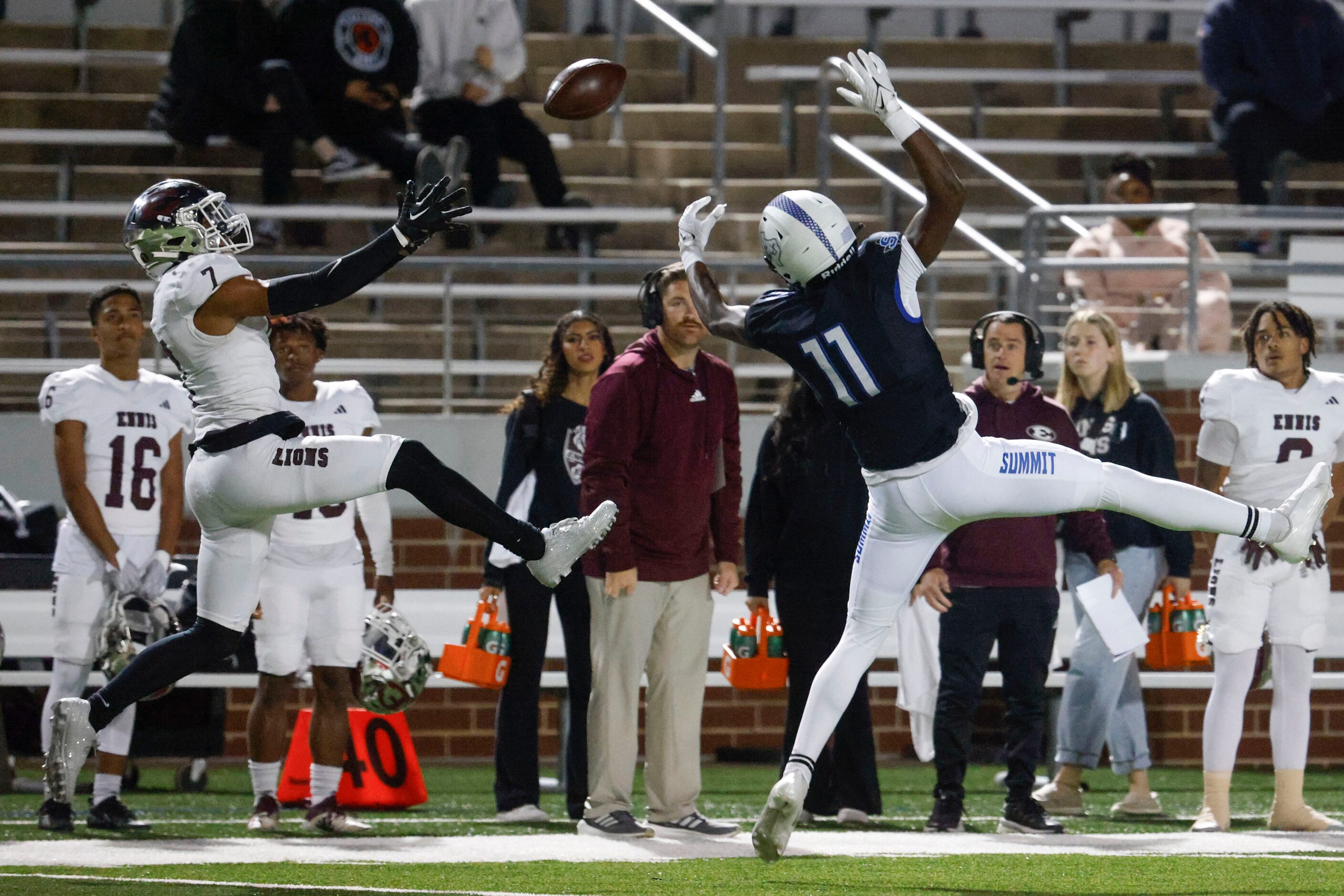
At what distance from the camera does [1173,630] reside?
7.56 metres

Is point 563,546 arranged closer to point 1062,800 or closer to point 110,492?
point 110,492

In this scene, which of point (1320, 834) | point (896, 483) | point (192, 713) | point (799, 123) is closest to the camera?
point (896, 483)

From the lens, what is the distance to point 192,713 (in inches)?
352

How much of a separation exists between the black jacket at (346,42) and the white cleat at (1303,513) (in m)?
6.77

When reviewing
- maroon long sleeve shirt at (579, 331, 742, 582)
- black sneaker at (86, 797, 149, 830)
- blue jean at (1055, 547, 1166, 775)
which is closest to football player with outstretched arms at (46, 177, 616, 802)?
maroon long sleeve shirt at (579, 331, 742, 582)

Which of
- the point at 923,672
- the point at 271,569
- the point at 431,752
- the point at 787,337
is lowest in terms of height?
the point at 431,752

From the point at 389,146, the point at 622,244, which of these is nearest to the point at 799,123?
the point at 622,244

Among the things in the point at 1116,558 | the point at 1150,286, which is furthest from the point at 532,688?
the point at 1150,286

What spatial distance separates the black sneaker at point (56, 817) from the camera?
22.6 feet

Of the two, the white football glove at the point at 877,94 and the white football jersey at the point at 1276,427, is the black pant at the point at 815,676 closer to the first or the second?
the white football jersey at the point at 1276,427

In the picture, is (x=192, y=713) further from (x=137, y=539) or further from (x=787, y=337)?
(x=787, y=337)

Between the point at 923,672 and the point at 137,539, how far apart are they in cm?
322

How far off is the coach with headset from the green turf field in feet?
0.87

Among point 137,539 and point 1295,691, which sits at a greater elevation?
point 137,539
